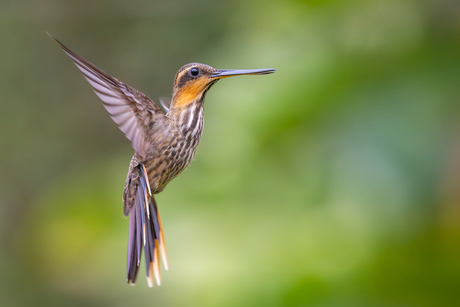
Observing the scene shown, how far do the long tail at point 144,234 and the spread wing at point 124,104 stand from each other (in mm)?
141

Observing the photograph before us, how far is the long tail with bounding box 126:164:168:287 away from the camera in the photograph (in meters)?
1.36

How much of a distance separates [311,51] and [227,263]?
144 centimetres

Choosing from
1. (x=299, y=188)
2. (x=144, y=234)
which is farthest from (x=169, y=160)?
(x=299, y=188)

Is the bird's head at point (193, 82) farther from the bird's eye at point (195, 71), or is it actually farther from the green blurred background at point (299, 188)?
the green blurred background at point (299, 188)

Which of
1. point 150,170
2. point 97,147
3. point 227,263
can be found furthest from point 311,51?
point 97,147

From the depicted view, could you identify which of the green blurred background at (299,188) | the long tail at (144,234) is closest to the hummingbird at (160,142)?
the long tail at (144,234)

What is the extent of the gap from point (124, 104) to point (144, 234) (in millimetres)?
372

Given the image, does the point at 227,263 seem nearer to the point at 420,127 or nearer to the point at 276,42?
the point at 420,127

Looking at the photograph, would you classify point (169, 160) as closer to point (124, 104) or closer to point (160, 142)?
point (160, 142)

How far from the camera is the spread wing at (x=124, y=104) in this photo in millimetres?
1066

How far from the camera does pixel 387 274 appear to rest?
8.22 feet

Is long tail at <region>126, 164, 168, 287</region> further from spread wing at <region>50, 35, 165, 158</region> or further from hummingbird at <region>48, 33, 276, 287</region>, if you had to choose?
spread wing at <region>50, 35, 165, 158</region>

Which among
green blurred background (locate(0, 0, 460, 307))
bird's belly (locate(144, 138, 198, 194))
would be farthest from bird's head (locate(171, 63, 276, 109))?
green blurred background (locate(0, 0, 460, 307))

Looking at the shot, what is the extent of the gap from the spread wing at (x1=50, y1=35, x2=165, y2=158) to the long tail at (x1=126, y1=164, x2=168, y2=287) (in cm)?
14
